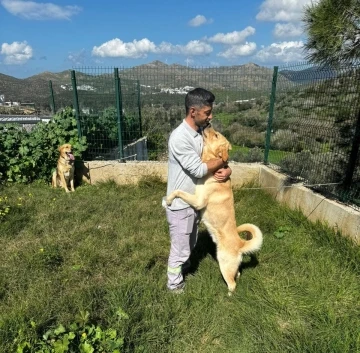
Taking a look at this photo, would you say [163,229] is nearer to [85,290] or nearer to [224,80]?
[85,290]

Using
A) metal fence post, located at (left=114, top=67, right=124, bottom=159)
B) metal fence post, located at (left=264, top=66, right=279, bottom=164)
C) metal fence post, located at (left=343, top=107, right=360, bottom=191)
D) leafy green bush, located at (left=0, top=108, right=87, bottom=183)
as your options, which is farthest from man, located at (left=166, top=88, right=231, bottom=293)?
leafy green bush, located at (left=0, top=108, right=87, bottom=183)

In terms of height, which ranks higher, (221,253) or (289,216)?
(221,253)

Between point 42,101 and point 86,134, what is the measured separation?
10.4 feet

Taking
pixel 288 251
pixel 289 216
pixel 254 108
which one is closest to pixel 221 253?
pixel 288 251

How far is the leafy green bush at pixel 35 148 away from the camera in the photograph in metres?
6.53

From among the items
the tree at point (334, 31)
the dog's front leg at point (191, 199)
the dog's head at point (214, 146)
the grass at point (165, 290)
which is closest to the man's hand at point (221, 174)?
the dog's head at point (214, 146)

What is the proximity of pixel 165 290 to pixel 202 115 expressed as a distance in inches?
70.5

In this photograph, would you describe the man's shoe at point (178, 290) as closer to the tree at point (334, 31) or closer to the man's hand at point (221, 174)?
the man's hand at point (221, 174)

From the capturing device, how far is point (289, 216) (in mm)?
4664

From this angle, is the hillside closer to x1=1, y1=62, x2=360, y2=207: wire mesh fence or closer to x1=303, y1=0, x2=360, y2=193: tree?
x1=1, y1=62, x2=360, y2=207: wire mesh fence

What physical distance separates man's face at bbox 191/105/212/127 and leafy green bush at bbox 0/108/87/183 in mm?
4540

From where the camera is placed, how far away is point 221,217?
2.97 m

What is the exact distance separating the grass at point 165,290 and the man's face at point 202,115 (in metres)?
1.71

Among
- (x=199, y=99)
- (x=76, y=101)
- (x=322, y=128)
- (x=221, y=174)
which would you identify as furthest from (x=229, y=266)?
(x=76, y=101)
